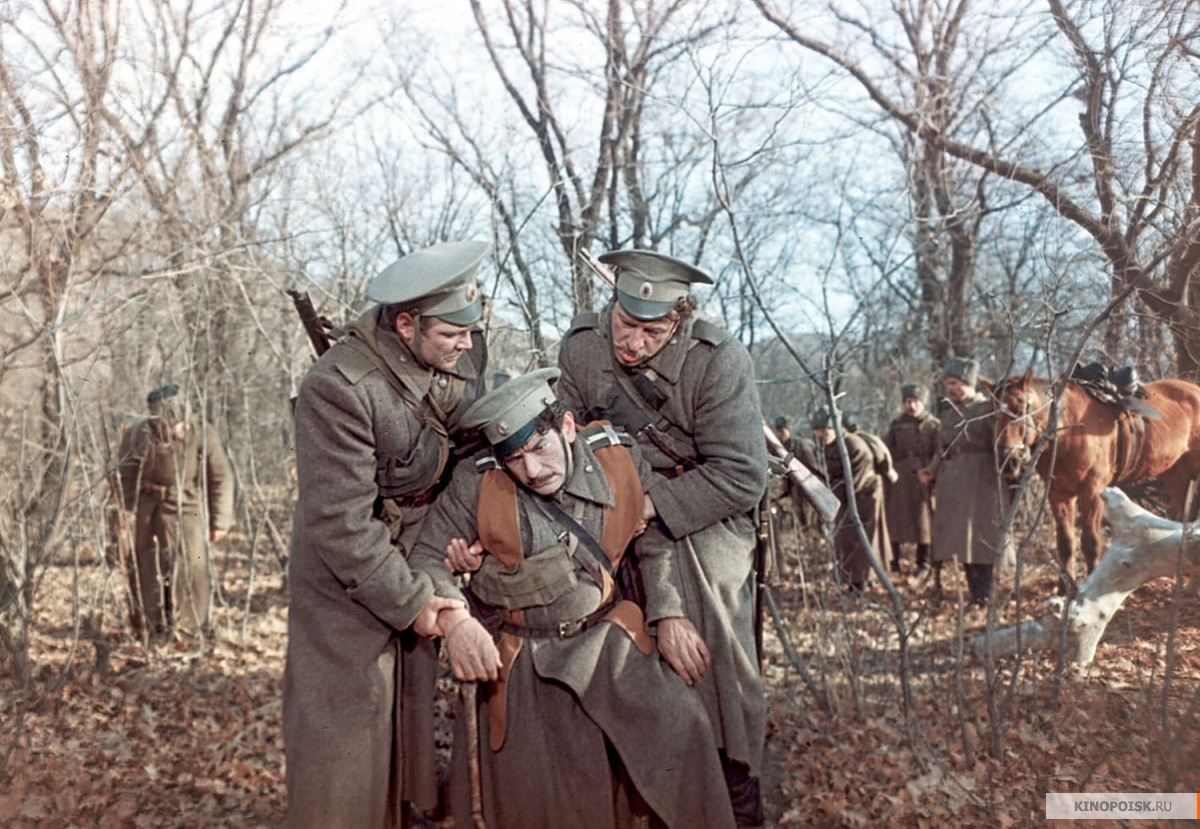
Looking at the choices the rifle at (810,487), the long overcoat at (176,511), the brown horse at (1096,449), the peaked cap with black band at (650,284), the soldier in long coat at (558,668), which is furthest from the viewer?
the long overcoat at (176,511)

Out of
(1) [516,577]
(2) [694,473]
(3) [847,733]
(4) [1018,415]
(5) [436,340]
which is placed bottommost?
(3) [847,733]

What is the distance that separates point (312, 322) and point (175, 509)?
A: 5196 mm

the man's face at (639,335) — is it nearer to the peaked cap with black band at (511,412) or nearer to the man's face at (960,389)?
the peaked cap with black band at (511,412)

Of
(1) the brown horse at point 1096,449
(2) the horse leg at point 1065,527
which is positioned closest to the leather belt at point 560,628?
(1) the brown horse at point 1096,449

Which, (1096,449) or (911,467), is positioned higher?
(1096,449)

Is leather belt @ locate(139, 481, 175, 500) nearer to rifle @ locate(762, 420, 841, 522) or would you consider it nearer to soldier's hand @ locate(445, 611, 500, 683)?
rifle @ locate(762, 420, 841, 522)

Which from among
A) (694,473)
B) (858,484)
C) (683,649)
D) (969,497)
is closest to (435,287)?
(694,473)

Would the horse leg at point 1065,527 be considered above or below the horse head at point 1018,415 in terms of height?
below

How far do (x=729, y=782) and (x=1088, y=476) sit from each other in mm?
5273

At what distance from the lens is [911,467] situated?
10.9 meters

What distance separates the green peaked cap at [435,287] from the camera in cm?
342

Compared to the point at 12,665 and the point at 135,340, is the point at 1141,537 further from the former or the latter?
the point at 135,340

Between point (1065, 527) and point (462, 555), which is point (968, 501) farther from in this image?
point (462, 555)

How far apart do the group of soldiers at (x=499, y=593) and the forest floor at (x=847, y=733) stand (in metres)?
1.38
